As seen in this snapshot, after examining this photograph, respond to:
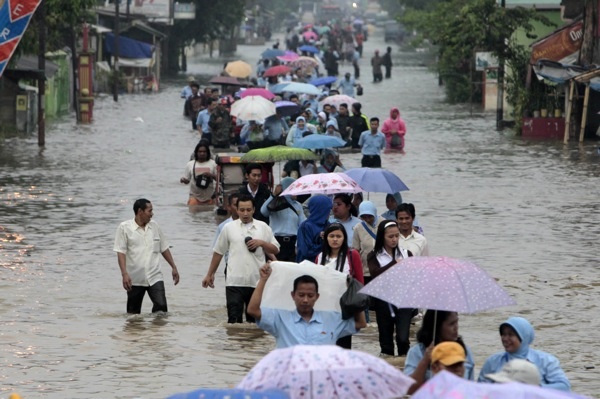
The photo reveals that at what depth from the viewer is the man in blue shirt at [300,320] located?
29.2 ft

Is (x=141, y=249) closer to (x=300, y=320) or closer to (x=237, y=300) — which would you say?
(x=237, y=300)

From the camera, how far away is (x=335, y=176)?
1473 cm

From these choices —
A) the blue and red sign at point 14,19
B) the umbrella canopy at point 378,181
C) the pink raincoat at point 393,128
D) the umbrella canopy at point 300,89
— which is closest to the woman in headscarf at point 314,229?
the umbrella canopy at point 378,181

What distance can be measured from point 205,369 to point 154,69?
172 ft

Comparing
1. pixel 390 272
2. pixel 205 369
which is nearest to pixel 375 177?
pixel 205 369

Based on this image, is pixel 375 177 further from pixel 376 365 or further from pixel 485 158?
pixel 485 158

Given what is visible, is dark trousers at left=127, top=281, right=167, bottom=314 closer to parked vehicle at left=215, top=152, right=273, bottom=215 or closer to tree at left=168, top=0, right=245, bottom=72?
parked vehicle at left=215, top=152, right=273, bottom=215

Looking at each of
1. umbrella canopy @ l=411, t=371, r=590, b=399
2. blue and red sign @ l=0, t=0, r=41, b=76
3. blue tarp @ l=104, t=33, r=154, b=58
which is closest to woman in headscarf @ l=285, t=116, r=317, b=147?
blue and red sign @ l=0, t=0, r=41, b=76

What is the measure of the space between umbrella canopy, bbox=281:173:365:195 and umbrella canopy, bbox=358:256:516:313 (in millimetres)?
5042

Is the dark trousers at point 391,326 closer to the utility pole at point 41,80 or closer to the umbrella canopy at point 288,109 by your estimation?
the utility pole at point 41,80

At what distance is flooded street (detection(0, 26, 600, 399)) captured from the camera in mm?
11922

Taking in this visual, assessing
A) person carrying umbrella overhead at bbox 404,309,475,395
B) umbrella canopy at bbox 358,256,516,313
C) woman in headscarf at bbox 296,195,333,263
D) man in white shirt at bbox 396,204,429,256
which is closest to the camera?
person carrying umbrella overhead at bbox 404,309,475,395

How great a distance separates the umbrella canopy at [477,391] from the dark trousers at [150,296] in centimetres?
772

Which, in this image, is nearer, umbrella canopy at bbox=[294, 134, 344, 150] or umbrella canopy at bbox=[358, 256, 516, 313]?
umbrella canopy at bbox=[358, 256, 516, 313]
